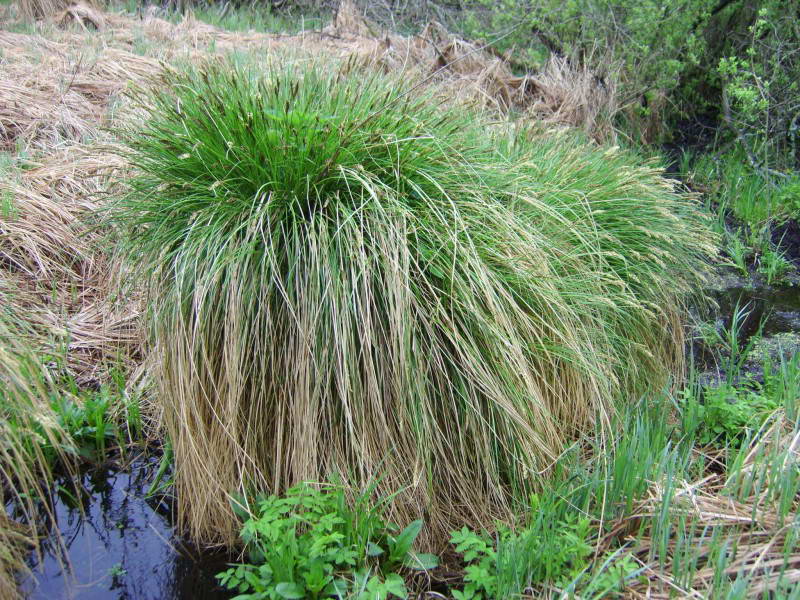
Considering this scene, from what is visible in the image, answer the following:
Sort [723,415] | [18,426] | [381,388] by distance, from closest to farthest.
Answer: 1. [18,426]
2. [381,388]
3. [723,415]

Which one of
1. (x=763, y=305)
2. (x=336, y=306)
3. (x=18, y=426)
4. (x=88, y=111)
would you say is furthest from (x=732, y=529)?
(x=88, y=111)

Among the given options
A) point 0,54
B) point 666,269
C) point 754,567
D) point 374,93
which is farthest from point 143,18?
point 754,567

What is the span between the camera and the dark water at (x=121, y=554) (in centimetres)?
237

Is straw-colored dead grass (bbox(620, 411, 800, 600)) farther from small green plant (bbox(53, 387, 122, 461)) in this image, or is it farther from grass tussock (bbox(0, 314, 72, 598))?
small green plant (bbox(53, 387, 122, 461))

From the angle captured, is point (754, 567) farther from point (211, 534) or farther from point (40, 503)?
point (40, 503)

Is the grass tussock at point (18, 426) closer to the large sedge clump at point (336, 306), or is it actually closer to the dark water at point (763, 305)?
the large sedge clump at point (336, 306)

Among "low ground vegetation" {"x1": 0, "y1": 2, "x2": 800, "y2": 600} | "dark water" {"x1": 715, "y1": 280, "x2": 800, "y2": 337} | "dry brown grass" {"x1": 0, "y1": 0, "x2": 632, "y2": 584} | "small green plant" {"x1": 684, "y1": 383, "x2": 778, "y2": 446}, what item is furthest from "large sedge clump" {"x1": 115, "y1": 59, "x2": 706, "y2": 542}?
"dark water" {"x1": 715, "y1": 280, "x2": 800, "y2": 337}

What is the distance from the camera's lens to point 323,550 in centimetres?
216

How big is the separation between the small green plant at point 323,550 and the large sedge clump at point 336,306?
132mm

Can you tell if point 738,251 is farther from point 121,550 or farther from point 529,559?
point 121,550

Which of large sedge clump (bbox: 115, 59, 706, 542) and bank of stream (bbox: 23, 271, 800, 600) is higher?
large sedge clump (bbox: 115, 59, 706, 542)

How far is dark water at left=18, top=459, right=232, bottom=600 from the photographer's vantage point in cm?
237

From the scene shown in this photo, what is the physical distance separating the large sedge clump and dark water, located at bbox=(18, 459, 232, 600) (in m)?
0.15

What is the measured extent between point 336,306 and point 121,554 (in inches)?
47.5
